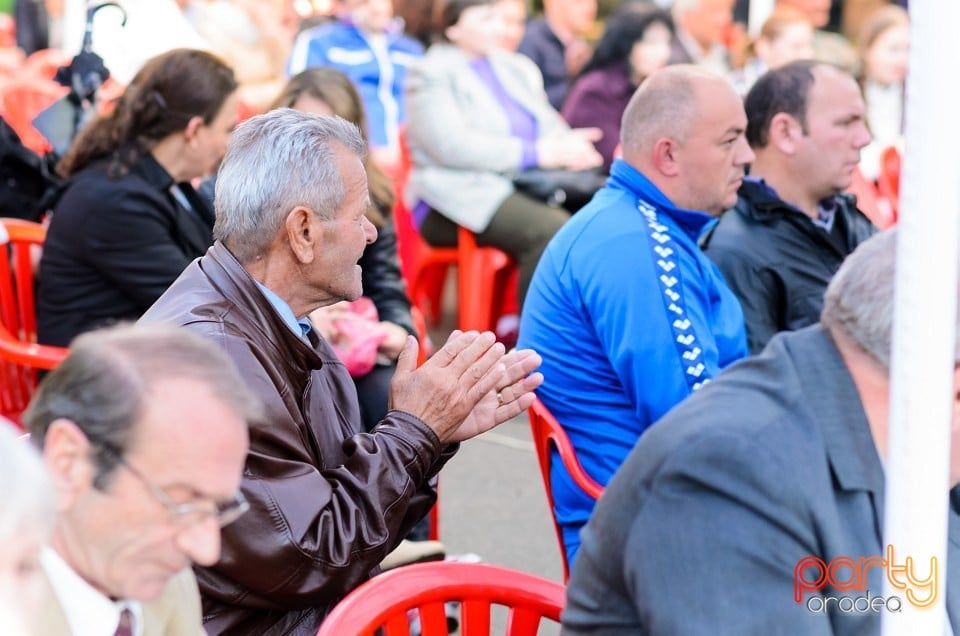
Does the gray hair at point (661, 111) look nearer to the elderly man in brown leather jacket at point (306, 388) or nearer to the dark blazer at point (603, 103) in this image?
the elderly man in brown leather jacket at point (306, 388)

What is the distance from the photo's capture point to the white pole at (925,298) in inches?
52.6

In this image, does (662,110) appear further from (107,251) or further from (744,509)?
(744,509)

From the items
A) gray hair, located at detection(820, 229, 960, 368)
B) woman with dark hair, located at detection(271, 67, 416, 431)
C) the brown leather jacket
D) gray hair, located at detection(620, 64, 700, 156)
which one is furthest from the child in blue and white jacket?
gray hair, located at detection(820, 229, 960, 368)

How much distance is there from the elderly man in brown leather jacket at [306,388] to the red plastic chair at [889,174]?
4534 mm

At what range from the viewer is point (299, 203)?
234 centimetres

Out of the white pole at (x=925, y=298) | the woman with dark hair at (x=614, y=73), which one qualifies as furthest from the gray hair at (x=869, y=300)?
the woman with dark hair at (x=614, y=73)

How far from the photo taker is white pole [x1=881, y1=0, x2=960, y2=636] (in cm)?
134

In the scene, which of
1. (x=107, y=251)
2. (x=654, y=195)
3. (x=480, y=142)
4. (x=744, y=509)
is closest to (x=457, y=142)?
(x=480, y=142)

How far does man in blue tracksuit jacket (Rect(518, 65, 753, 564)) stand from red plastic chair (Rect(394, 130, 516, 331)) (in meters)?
2.64

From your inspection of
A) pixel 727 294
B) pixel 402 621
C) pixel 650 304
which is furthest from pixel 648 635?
pixel 727 294

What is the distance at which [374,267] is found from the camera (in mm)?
4031

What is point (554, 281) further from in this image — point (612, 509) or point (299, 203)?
point (612, 509)

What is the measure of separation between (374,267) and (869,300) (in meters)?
2.46

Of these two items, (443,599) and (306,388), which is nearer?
(443,599)
